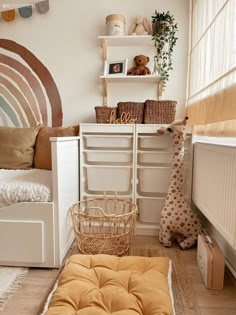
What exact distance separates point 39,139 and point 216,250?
1457mm

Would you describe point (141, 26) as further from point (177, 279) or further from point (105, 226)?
point (177, 279)

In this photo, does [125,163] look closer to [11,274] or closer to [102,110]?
[102,110]

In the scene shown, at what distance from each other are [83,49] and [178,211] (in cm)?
156

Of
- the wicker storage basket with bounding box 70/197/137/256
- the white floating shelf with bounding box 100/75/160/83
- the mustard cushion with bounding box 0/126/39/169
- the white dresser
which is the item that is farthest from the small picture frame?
the wicker storage basket with bounding box 70/197/137/256

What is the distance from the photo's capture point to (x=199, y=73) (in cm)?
187

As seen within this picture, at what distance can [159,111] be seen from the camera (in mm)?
1943

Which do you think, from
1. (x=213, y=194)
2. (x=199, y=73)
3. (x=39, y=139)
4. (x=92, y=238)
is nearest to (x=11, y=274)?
(x=92, y=238)

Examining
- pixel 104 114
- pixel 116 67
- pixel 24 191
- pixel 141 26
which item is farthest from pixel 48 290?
pixel 141 26

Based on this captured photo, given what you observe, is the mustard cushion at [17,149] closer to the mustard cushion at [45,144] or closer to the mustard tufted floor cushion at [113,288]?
the mustard cushion at [45,144]

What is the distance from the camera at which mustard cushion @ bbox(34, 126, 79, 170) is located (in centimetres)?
195

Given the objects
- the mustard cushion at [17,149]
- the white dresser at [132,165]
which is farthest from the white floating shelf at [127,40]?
the mustard cushion at [17,149]

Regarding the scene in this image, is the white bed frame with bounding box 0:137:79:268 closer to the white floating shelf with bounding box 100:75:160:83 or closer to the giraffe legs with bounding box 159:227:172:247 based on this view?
the giraffe legs with bounding box 159:227:172:247

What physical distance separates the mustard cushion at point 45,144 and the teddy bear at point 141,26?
94cm

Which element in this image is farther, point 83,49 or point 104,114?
point 83,49
